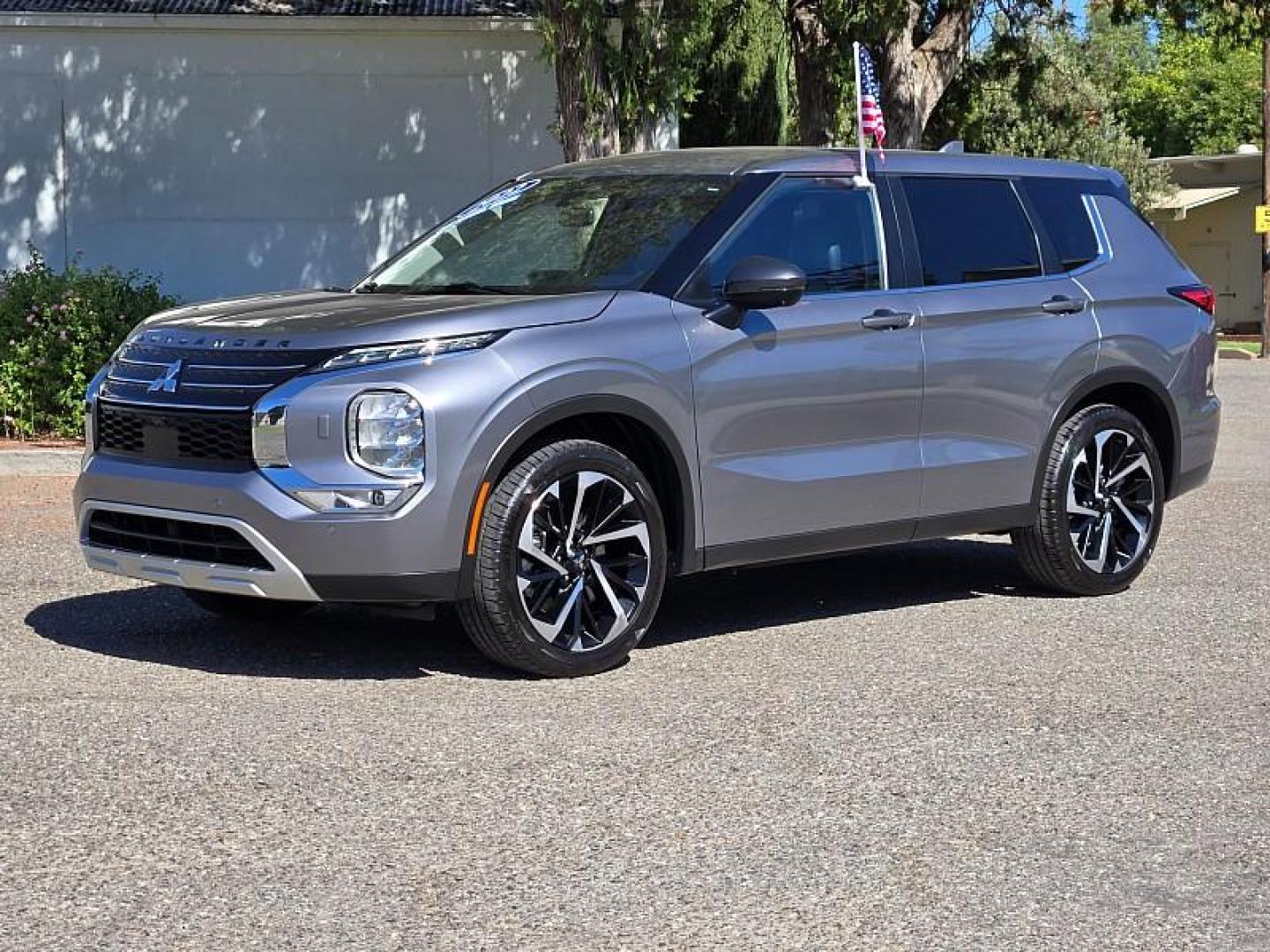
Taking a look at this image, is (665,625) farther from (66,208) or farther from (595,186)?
(66,208)

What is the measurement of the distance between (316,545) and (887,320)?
2.52 meters

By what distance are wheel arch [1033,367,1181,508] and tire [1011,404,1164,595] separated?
0.18 feet

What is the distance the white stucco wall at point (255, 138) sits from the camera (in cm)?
1898

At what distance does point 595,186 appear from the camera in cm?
826

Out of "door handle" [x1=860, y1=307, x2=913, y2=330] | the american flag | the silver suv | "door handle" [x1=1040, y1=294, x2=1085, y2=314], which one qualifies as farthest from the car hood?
"door handle" [x1=1040, y1=294, x2=1085, y2=314]

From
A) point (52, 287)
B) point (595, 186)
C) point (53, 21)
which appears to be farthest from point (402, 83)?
point (595, 186)

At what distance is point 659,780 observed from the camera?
5820mm

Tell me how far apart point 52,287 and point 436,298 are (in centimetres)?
775

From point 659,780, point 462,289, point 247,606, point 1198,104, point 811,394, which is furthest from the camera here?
point 1198,104

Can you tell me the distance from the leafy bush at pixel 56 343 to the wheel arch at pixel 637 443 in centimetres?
750

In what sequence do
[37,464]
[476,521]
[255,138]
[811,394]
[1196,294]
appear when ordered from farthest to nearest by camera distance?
[255,138]
[37,464]
[1196,294]
[811,394]
[476,521]

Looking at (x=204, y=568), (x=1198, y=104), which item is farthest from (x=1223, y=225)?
(x=204, y=568)

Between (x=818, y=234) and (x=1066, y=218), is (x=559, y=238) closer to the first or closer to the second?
(x=818, y=234)

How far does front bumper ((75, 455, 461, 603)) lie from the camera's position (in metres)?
6.66
